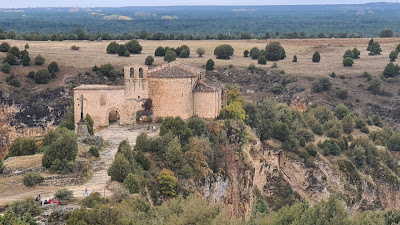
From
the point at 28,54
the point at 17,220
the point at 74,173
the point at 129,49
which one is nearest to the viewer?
the point at 17,220

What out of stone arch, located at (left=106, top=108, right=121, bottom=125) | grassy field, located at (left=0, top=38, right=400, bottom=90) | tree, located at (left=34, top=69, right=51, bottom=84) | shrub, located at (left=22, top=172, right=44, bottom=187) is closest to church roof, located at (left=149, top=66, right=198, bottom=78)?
stone arch, located at (left=106, top=108, right=121, bottom=125)

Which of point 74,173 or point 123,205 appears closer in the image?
point 123,205

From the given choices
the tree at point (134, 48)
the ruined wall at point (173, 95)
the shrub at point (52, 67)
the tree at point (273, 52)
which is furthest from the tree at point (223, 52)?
the ruined wall at point (173, 95)

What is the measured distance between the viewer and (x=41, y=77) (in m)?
75.3

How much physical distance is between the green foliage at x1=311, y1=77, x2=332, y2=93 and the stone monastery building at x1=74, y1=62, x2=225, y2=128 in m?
44.4

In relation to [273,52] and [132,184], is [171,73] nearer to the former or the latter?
[132,184]

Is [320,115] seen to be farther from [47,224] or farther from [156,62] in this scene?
[47,224]

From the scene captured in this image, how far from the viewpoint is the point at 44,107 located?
72125 millimetres

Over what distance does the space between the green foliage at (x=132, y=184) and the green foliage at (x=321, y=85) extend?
5996 cm

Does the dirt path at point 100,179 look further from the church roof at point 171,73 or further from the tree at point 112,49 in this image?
the tree at point 112,49

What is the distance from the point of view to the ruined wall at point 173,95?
156 ft

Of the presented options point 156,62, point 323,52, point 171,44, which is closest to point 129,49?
point 156,62

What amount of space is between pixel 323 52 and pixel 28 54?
50.0 m

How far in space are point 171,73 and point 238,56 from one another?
54.9 meters
